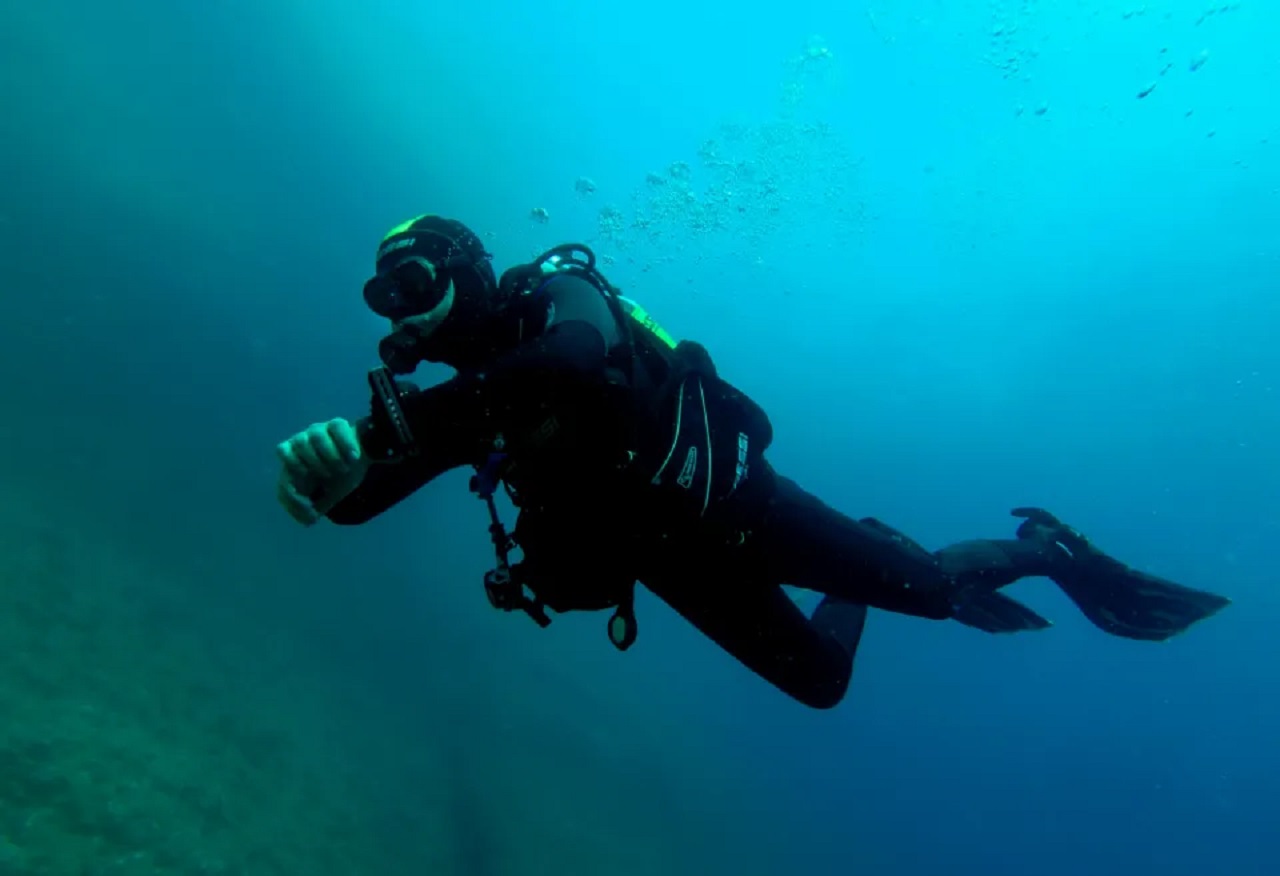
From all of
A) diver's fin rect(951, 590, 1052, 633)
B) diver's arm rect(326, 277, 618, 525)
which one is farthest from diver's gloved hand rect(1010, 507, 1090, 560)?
diver's arm rect(326, 277, 618, 525)

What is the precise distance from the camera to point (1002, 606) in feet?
15.2

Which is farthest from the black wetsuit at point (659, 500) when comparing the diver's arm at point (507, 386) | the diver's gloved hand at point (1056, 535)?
the diver's gloved hand at point (1056, 535)

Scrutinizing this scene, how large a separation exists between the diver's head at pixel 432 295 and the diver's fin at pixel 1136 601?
4281mm

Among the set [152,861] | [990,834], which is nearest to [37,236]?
[152,861]

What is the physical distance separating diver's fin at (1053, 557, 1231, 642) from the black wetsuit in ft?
2.41

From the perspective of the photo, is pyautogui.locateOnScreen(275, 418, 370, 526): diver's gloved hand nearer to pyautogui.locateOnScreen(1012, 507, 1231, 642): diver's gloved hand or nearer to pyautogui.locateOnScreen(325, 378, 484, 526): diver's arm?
pyautogui.locateOnScreen(325, 378, 484, 526): diver's arm

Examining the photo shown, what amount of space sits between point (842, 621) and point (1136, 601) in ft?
6.55

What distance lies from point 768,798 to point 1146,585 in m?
23.3

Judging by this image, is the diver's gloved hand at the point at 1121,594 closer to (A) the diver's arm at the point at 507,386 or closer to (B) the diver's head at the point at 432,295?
(A) the diver's arm at the point at 507,386

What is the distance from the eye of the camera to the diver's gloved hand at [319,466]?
Answer: 172 centimetres

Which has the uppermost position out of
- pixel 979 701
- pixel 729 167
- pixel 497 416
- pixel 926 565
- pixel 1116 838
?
pixel 729 167

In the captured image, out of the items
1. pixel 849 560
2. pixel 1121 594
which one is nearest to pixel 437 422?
pixel 849 560

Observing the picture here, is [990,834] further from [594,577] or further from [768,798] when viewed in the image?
[594,577]

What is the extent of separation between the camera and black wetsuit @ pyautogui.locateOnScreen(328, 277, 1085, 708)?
6.77 feet
